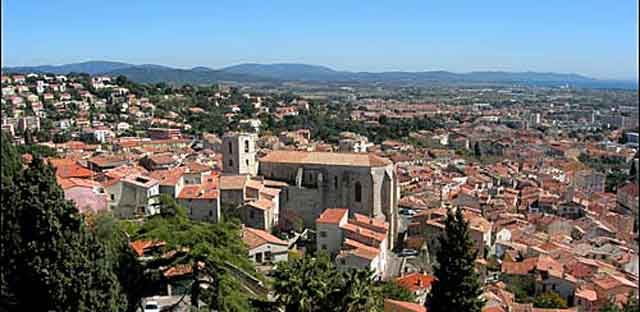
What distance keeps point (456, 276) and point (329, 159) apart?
51.8 ft

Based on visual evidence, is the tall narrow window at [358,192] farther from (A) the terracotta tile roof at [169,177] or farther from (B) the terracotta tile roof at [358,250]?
(A) the terracotta tile roof at [169,177]

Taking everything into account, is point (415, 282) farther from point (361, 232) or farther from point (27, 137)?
point (27, 137)

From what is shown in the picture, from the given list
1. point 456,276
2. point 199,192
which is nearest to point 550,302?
point 456,276

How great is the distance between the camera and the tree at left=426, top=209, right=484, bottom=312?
10.9m

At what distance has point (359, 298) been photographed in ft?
31.1

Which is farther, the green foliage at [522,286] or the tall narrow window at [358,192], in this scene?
the tall narrow window at [358,192]

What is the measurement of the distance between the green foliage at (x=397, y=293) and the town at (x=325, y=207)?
5 cm

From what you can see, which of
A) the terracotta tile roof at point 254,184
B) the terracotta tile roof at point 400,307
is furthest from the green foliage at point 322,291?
the terracotta tile roof at point 254,184

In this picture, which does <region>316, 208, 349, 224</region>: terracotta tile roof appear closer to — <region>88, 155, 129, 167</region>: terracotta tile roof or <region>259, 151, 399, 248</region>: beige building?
<region>259, 151, 399, 248</region>: beige building

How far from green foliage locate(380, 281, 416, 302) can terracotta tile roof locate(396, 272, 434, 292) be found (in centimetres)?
58

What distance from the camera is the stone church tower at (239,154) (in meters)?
27.4

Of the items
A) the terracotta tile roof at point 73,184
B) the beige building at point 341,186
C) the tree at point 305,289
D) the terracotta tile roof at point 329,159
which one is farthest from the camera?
the terracotta tile roof at point 329,159

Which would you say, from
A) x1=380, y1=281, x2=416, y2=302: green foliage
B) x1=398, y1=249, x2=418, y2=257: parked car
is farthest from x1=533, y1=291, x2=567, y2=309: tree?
x1=398, y1=249, x2=418, y2=257: parked car

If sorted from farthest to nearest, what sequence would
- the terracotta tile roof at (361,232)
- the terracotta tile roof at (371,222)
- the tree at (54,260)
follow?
the terracotta tile roof at (371,222), the terracotta tile roof at (361,232), the tree at (54,260)
